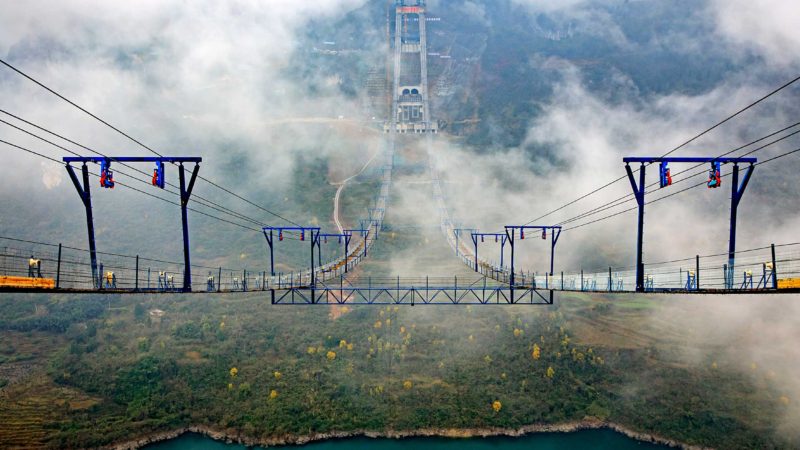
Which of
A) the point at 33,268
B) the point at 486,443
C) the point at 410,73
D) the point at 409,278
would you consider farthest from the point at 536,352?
the point at 410,73

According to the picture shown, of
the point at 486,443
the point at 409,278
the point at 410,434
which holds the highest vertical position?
the point at 409,278

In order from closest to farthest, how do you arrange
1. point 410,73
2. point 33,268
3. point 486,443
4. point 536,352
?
point 33,268, point 486,443, point 536,352, point 410,73

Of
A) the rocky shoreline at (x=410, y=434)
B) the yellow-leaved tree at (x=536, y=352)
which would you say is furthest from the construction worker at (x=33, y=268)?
the yellow-leaved tree at (x=536, y=352)

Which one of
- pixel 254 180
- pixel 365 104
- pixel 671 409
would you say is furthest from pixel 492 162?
pixel 671 409

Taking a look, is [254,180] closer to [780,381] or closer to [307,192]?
[307,192]

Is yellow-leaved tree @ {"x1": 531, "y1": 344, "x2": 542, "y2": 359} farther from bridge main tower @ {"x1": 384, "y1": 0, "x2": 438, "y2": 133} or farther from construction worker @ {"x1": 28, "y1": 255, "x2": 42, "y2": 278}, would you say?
construction worker @ {"x1": 28, "y1": 255, "x2": 42, "y2": 278}

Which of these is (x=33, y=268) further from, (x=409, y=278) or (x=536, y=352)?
(x=536, y=352)

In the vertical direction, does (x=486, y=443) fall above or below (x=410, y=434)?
below

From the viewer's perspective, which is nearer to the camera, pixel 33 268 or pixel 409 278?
pixel 33 268
